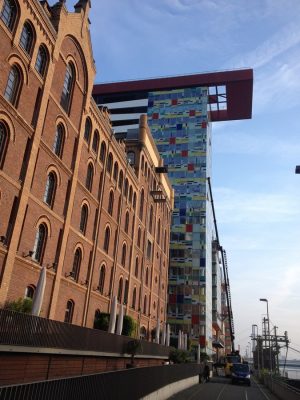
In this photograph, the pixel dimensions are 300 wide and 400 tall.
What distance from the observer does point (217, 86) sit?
8425 centimetres

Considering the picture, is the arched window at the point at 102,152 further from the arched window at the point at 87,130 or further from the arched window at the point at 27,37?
the arched window at the point at 27,37

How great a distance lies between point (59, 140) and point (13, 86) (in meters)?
5.40

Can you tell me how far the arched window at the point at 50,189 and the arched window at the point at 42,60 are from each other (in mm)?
5985

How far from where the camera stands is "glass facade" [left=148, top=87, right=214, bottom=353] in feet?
232

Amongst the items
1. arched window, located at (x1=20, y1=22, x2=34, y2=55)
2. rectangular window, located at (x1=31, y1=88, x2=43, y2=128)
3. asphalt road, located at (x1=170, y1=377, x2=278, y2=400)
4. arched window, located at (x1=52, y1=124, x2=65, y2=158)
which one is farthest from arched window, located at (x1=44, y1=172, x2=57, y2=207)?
asphalt road, located at (x1=170, y1=377, x2=278, y2=400)

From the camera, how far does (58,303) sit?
23719 millimetres

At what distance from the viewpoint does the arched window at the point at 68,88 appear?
25.6 m

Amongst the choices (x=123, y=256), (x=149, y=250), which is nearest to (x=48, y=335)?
(x=123, y=256)

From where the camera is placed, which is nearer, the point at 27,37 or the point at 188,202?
the point at 27,37

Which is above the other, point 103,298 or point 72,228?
point 72,228

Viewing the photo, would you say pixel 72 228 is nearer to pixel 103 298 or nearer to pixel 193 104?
pixel 103 298

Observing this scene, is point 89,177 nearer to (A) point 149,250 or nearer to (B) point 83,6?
(B) point 83,6

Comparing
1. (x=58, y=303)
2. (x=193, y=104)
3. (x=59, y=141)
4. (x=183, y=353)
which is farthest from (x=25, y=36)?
(x=193, y=104)

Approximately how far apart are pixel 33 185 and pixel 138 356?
1602 cm
